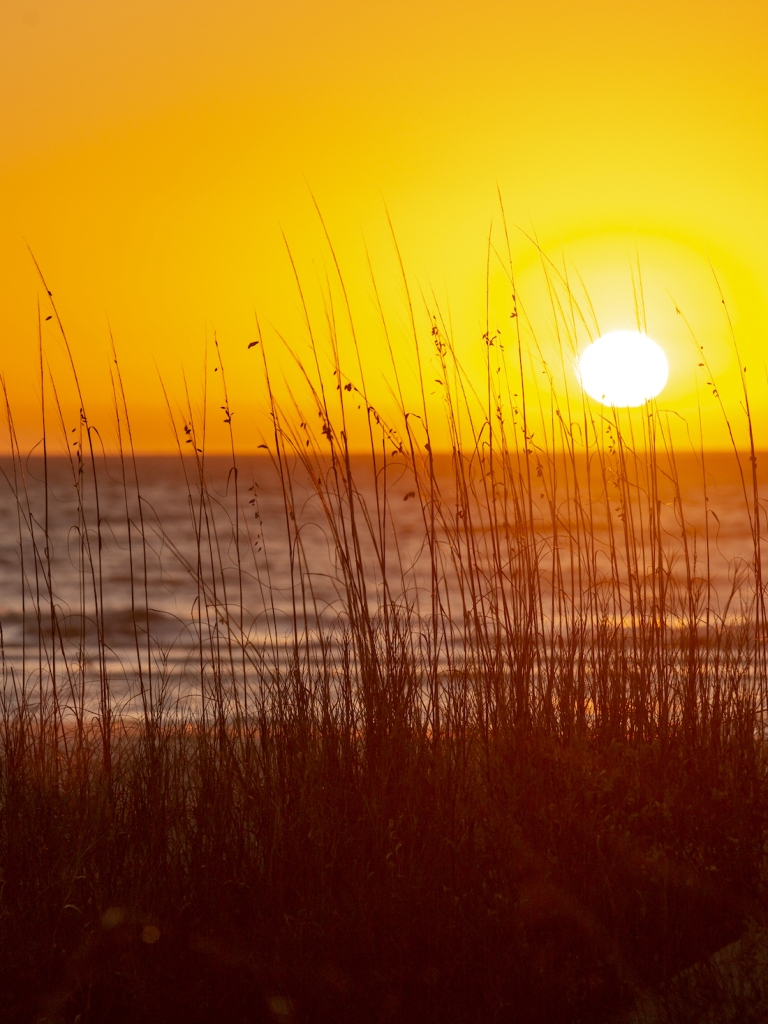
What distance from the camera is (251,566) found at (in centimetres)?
1466

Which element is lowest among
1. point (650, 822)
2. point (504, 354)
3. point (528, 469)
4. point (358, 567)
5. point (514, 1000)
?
point (514, 1000)

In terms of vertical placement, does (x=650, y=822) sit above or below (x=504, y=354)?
below

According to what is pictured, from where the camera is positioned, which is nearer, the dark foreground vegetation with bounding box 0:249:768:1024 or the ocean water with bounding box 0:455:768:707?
the dark foreground vegetation with bounding box 0:249:768:1024

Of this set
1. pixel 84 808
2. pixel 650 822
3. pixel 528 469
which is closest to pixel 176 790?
pixel 84 808

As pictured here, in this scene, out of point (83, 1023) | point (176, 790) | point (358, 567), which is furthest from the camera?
point (358, 567)

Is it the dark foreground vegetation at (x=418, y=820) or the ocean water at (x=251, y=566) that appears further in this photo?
the ocean water at (x=251, y=566)

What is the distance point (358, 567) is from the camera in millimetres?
2441

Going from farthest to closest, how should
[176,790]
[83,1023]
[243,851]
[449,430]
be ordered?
[449,430], [176,790], [243,851], [83,1023]

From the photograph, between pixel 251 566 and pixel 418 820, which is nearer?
pixel 418 820

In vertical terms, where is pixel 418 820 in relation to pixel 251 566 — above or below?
below

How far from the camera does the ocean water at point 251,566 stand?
8.07 ft

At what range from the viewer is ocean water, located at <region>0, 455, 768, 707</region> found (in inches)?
96.9

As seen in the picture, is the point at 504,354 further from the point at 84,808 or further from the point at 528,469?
the point at 84,808

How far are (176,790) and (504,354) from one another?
141 cm
